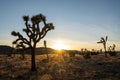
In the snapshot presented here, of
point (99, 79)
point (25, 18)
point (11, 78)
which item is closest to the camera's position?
point (99, 79)

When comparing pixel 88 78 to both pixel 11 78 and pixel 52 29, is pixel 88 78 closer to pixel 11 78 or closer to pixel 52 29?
pixel 11 78

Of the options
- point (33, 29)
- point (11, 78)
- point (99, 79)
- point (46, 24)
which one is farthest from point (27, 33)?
point (99, 79)

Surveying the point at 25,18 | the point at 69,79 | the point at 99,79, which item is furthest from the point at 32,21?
the point at 99,79

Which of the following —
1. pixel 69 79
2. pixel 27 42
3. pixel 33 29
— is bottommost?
pixel 69 79

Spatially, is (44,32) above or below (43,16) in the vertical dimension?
below

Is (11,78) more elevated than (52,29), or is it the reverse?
(52,29)

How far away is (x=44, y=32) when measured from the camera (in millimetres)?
23984

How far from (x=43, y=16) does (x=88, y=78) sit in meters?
9.52

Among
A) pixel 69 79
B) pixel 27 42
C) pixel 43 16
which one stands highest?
pixel 43 16

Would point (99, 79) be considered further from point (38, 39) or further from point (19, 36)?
point (19, 36)

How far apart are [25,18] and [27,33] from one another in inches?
66.4

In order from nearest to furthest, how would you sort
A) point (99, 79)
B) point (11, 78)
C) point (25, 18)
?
point (99, 79) → point (11, 78) → point (25, 18)

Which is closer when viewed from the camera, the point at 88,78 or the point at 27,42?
the point at 88,78

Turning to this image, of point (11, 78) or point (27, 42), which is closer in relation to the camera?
point (11, 78)
